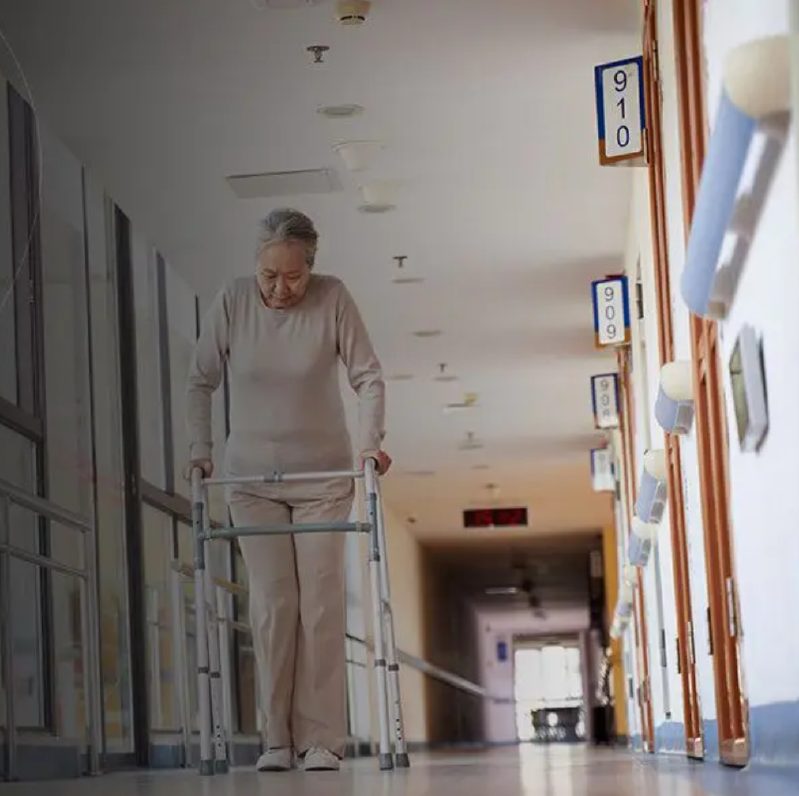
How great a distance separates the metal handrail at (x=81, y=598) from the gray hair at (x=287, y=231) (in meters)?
1.28

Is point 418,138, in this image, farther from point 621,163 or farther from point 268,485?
point 268,485

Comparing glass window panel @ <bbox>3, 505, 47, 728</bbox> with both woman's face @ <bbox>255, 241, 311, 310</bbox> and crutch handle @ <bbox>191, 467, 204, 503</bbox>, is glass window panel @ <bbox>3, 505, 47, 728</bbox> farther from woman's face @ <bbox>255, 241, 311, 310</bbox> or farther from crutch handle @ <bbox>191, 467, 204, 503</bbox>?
woman's face @ <bbox>255, 241, 311, 310</bbox>

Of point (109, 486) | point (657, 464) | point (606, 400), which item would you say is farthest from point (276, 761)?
point (606, 400)

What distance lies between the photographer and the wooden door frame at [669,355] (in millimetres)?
5512

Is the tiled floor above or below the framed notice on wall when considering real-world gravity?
below

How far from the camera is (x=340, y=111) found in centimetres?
698

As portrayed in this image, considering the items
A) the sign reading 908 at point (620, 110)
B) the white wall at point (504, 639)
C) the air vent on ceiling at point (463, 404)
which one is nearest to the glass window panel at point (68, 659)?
the sign reading 908 at point (620, 110)

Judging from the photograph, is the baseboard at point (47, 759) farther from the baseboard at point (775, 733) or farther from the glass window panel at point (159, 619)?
the baseboard at point (775, 733)

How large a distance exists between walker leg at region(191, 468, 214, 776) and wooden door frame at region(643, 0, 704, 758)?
1568 millimetres

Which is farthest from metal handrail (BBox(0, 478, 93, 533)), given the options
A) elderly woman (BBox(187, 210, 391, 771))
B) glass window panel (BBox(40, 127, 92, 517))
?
elderly woman (BBox(187, 210, 391, 771))

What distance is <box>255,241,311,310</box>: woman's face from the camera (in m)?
4.63

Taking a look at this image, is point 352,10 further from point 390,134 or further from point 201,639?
point 201,639

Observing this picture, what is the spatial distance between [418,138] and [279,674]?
3353 mm

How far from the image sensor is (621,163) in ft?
20.0
